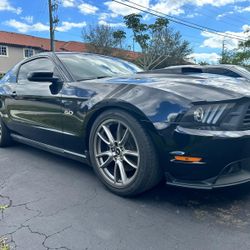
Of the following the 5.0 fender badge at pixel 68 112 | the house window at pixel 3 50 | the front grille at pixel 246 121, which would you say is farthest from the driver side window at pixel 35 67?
the house window at pixel 3 50

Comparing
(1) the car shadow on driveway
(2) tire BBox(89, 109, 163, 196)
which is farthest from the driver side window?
(1) the car shadow on driveway

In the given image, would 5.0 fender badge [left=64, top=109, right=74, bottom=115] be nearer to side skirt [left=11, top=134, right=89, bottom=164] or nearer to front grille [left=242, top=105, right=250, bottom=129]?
side skirt [left=11, top=134, right=89, bottom=164]

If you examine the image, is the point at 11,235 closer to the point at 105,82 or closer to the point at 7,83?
the point at 105,82

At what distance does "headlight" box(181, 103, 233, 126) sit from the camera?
216cm

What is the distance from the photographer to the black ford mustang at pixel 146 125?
7.12ft

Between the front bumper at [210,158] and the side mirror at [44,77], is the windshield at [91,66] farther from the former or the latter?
the front bumper at [210,158]

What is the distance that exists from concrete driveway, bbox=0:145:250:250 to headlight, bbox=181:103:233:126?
2.43ft

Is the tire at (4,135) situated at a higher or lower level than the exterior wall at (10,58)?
lower

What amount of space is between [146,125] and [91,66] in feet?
4.75

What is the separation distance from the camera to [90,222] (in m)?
2.25

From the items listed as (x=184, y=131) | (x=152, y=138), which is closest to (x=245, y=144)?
(x=184, y=131)

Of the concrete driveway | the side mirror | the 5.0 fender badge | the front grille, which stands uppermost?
the side mirror

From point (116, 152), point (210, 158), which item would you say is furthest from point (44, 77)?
point (210, 158)

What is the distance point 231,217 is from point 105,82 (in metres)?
1.58
